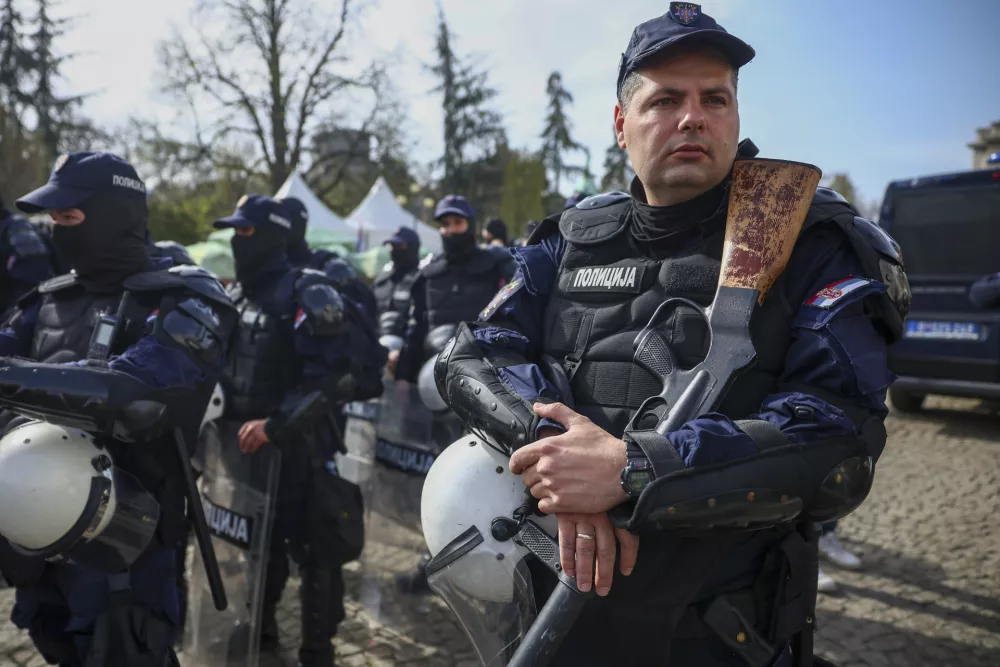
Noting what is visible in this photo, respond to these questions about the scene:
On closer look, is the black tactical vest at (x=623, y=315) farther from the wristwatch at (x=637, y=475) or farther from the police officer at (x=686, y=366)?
the wristwatch at (x=637, y=475)

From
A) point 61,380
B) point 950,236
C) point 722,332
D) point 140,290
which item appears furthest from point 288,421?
point 950,236

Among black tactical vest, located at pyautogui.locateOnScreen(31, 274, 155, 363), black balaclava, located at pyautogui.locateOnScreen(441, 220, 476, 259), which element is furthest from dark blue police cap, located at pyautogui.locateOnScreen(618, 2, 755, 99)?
black balaclava, located at pyautogui.locateOnScreen(441, 220, 476, 259)

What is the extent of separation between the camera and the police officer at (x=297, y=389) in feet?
10.7

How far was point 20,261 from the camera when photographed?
15.0 ft

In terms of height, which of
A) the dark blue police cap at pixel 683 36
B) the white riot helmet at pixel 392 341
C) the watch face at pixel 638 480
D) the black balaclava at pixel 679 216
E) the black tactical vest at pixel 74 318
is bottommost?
the white riot helmet at pixel 392 341

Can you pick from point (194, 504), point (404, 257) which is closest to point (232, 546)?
point (194, 504)

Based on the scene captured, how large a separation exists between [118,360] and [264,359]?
4.06ft

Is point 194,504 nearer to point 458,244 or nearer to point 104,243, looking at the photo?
point 104,243

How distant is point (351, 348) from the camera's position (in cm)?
358

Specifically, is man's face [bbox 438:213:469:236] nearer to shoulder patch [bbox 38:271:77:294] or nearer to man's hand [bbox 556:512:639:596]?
shoulder patch [bbox 38:271:77:294]

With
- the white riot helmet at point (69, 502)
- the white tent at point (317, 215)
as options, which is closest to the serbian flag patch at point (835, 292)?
the white riot helmet at point (69, 502)

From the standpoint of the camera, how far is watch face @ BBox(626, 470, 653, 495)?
4.13 ft

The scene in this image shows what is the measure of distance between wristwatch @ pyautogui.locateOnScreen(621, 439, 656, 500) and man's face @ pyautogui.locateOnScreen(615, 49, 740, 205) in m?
0.67

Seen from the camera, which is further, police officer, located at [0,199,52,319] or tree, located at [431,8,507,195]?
tree, located at [431,8,507,195]
